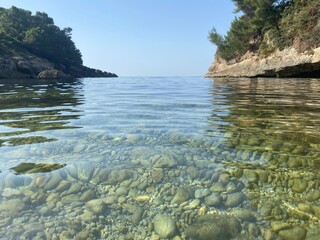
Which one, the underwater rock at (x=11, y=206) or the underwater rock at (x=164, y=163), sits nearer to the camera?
the underwater rock at (x=11, y=206)

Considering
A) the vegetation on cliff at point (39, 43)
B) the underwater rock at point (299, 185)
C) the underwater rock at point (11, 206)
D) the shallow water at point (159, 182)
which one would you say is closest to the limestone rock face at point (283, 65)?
the shallow water at point (159, 182)

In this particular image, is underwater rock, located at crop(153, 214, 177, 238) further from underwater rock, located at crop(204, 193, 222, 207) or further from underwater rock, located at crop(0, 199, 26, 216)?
underwater rock, located at crop(0, 199, 26, 216)

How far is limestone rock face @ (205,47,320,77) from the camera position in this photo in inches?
904

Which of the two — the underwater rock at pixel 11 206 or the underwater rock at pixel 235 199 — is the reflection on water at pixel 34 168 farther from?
the underwater rock at pixel 235 199

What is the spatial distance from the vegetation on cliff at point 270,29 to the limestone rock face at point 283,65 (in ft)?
3.21

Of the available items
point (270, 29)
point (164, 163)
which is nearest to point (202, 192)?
point (164, 163)

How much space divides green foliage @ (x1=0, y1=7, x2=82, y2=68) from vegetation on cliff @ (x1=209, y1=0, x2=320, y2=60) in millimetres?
47004

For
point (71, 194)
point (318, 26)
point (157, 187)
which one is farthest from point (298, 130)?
point (318, 26)

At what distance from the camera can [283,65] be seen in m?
26.0

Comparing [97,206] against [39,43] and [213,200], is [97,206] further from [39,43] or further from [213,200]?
[39,43]

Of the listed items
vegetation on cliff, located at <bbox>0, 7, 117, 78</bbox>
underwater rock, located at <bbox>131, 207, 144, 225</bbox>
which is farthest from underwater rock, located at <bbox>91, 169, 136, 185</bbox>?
vegetation on cliff, located at <bbox>0, 7, 117, 78</bbox>

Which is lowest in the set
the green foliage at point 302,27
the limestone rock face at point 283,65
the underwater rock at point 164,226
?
the underwater rock at point 164,226

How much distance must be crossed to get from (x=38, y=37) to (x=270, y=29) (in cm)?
5882

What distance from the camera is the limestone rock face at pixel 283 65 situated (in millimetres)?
22955
